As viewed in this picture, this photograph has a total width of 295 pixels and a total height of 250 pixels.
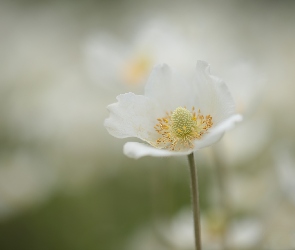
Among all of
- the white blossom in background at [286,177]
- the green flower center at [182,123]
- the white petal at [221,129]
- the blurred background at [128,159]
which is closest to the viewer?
the white petal at [221,129]

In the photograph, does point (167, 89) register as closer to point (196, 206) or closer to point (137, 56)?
point (196, 206)

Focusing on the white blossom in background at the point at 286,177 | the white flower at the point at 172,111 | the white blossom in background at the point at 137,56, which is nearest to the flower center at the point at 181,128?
the white flower at the point at 172,111

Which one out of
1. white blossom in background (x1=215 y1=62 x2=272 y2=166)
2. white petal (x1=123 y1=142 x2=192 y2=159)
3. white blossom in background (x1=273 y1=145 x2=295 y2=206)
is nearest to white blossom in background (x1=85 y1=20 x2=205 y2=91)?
A: white blossom in background (x1=215 y1=62 x2=272 y2=166)

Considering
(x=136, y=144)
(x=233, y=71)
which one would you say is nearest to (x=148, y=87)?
(x=136, y=144)

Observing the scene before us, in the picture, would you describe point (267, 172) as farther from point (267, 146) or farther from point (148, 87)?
point (148, 87)

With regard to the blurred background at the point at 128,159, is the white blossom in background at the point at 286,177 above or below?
below

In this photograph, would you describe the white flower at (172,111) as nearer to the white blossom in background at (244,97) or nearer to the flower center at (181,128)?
the flower center at (181,128)

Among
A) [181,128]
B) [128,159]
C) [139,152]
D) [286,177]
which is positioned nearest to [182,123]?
[181,128]

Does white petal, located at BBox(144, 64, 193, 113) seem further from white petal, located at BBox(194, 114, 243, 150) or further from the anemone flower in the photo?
white petal, located at BBox(194, 114, 243, 150)
